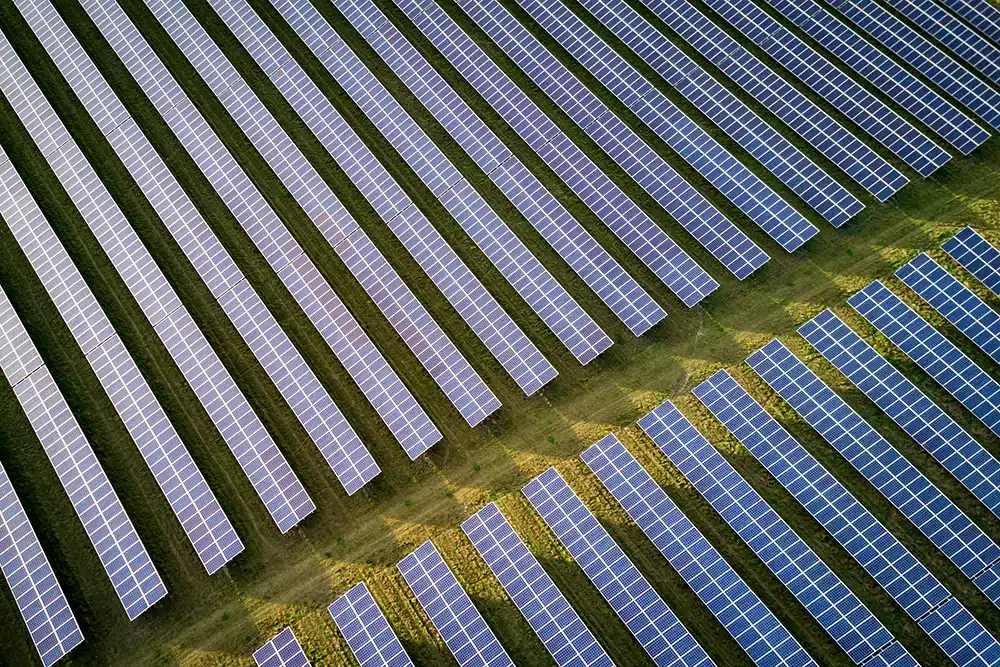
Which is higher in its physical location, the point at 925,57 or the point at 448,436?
the point at 925,57

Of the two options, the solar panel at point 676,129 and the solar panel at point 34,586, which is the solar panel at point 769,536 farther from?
the solar panel at point 34,586

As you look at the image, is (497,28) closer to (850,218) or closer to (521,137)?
(521,137)

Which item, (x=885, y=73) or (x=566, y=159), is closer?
(x=566, y=159)

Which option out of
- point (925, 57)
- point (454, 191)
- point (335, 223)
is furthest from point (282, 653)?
point (925, 57)

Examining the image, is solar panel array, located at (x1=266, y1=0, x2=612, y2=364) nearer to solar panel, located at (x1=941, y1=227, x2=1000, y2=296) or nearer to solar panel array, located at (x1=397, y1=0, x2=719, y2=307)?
solar panel array, located at (x1=397, y1=0, x2=719, y2=307)

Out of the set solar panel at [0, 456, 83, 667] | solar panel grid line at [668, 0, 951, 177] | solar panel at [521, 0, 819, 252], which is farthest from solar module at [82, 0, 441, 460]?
solar panel grid line at [668, 0, 951, 177]

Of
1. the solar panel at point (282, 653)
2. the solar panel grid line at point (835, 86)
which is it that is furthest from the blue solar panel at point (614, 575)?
the solar panel grid line at point (835, 86)

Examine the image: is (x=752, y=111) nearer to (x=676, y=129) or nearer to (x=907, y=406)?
(x=676, y=129)

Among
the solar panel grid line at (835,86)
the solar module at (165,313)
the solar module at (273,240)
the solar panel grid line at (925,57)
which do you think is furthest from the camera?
the solar panel grid line at (925,57)
